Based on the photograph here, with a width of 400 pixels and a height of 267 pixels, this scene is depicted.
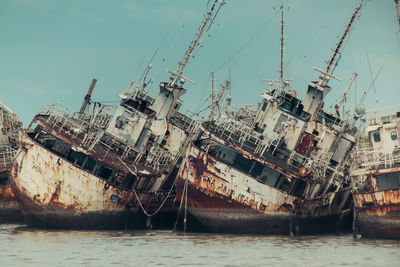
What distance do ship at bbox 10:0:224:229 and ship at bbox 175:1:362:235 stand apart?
115 inches

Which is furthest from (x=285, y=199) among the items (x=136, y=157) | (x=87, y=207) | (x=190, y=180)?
(x=87, y=207)

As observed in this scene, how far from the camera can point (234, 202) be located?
3638 centimetres

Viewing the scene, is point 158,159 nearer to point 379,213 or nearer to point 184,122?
point 184,122

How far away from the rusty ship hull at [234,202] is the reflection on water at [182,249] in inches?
53.3

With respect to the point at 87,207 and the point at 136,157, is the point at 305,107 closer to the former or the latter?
the point at 136,157

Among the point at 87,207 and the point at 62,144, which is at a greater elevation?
the point at 62,144

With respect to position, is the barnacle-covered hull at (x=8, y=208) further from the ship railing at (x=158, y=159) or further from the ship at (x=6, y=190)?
the ship railing at (x=158, y=159)

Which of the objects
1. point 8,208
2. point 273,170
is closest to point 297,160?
point 273,170

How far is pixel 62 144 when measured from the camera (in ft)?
121

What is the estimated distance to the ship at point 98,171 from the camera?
116ft

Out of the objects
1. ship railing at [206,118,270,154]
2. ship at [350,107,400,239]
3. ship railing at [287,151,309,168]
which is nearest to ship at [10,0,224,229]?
ship railing at [206,118,270,154]

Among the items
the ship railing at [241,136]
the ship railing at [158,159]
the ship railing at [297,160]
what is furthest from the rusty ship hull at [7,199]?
the ship railing at [297,160]

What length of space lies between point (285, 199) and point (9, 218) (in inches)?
809

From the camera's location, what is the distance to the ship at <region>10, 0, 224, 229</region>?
3541 cm
